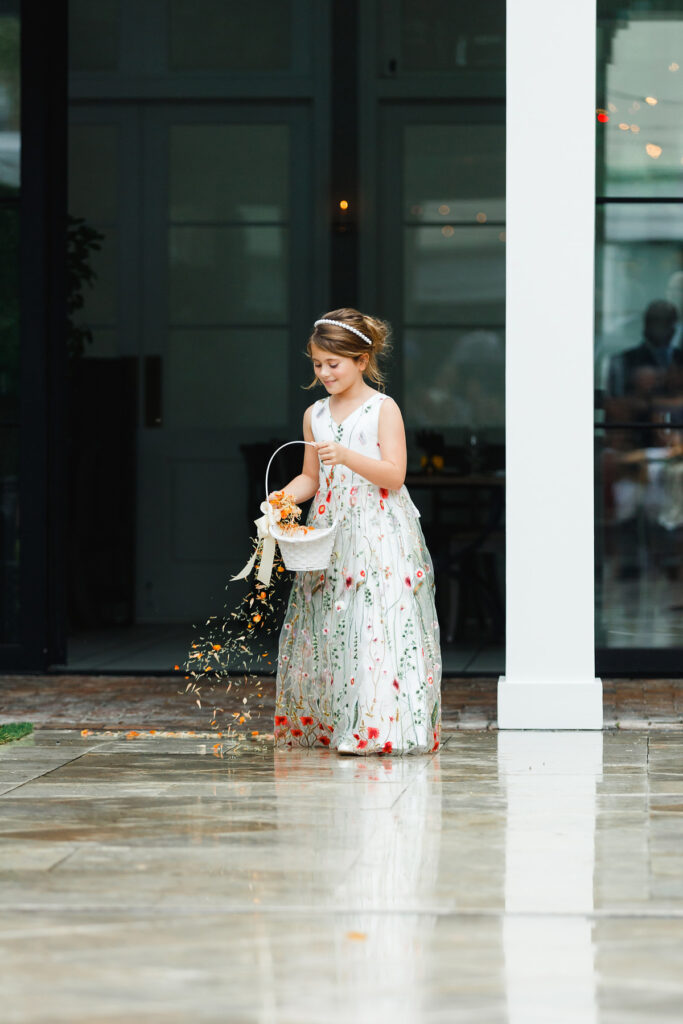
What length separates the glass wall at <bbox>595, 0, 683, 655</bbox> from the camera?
7.12 meters

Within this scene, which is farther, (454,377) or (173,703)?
(454,377)

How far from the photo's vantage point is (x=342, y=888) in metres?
3.40

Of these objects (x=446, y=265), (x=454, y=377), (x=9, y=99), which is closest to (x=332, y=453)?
(x=9, y=99)

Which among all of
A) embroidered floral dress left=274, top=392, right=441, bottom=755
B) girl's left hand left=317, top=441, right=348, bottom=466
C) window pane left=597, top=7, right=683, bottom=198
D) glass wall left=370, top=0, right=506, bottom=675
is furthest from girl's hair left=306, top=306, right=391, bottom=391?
glass wall left=370, top=0, right=506, bottom=675

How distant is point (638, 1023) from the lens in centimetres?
252

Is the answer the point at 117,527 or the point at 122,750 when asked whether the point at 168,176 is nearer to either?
the point at 117,527

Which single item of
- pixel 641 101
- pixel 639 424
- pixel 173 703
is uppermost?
pixel 641 101

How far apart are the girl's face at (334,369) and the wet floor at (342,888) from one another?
4.20 ft

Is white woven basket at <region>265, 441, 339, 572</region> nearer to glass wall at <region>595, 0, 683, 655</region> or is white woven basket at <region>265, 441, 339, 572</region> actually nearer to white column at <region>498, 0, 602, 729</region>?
white column at <region>498, 0, 602, 729</region>

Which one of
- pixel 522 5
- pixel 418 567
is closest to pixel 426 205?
pixel 522 5

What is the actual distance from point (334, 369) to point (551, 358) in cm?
102

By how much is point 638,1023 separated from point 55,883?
58.3 inches

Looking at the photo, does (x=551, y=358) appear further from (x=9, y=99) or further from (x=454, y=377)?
(x=454, y=377)

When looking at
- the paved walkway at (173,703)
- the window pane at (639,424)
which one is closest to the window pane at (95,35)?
the window pane at (639,424)
